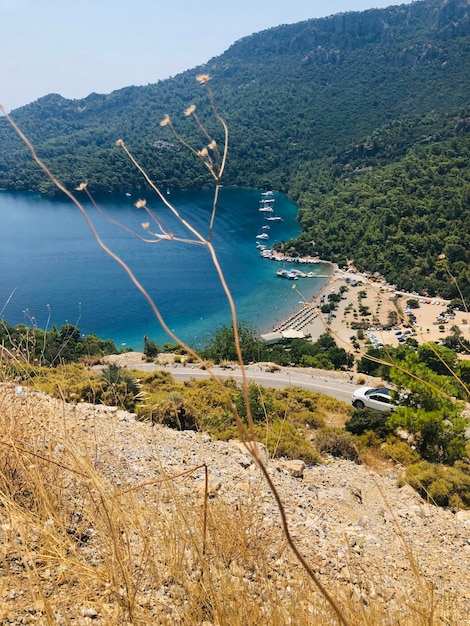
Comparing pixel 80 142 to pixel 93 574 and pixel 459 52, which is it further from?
pixel 93 574

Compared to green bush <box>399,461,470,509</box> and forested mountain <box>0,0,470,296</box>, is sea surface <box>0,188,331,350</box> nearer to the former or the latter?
forested mountain <box>0,0,470,296</box>

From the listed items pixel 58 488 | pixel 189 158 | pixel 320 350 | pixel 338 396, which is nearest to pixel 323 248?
pixel 320 350

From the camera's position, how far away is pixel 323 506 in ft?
17.6

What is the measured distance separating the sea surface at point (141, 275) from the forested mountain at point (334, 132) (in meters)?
8.35

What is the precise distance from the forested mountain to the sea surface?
27.4ft

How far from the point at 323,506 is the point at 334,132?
108496 millimetres

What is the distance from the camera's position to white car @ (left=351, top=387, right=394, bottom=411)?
1417 centimetres

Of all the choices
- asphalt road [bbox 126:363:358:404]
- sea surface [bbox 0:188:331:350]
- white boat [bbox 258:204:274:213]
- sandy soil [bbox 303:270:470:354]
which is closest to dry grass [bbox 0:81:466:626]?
asphalt road [bbox 126:363:358:404]

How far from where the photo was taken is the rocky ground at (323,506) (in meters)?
2.76

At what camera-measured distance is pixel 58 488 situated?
7.42ft

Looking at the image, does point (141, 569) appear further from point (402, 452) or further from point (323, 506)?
point (402, 452)

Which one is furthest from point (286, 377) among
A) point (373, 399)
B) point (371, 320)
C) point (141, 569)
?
point (371, 320)

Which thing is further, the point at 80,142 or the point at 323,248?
the point at 80,142

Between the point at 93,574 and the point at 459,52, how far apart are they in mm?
138408
